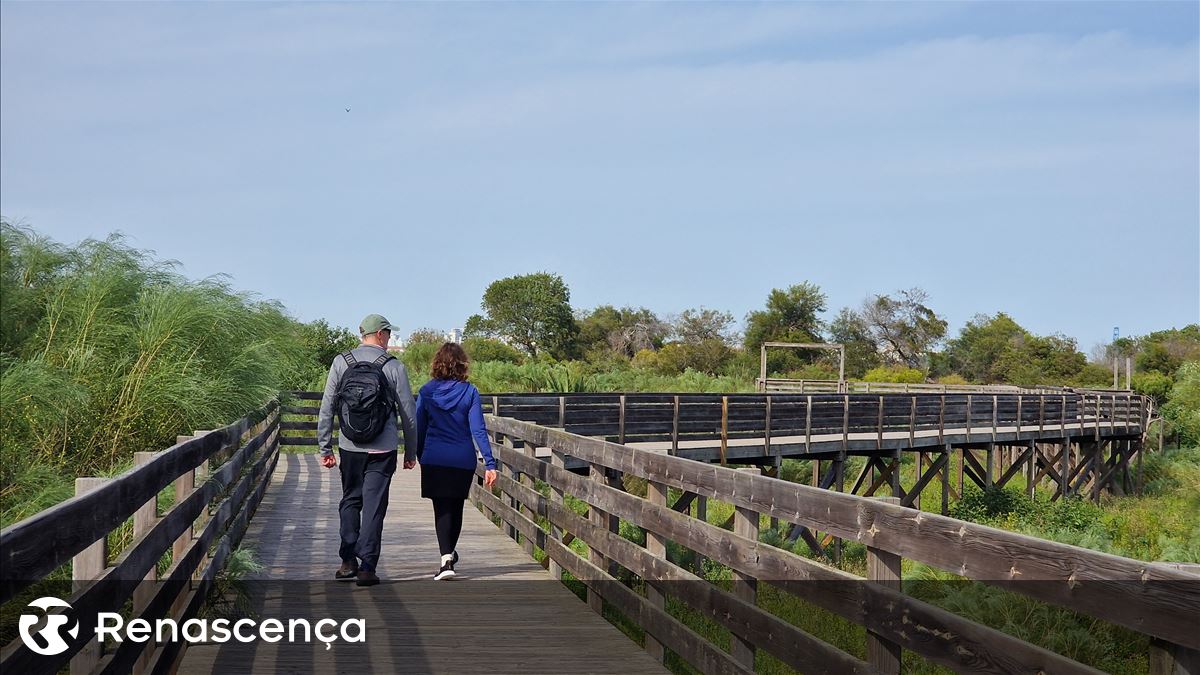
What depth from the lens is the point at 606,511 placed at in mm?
7875

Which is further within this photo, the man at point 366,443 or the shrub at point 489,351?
the shrub at point 489,351

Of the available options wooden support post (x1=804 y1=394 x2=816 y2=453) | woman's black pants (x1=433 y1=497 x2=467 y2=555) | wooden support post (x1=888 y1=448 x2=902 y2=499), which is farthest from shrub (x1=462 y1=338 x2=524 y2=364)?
woman's black pants (x1=433 y1=497 x2=467 y2=555)

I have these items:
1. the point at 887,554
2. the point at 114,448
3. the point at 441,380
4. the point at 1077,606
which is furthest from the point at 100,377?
the point at 1077,606

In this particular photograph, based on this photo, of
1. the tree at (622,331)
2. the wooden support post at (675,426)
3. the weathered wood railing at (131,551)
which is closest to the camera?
the weathered wood railing at (131,551)

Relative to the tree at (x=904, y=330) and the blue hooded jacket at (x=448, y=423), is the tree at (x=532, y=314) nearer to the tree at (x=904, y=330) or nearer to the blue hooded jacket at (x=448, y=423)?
the tree at (x=904, y=330)

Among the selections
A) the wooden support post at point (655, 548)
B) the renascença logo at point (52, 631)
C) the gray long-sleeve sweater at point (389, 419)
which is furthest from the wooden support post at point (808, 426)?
the renascença logo at point (52, 631)

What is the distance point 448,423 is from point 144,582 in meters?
3.67

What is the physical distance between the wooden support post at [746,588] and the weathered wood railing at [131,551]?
97.9 inches

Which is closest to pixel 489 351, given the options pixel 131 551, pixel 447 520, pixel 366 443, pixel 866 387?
pixel 866 387

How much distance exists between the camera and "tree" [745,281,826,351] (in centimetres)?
8488

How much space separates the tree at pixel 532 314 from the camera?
82688 millimetres

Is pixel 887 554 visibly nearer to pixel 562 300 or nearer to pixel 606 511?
pixel 606 511

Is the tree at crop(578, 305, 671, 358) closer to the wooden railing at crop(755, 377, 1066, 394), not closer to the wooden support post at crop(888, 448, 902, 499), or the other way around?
the wooden railing at crop(755, 377, 1066, 394)

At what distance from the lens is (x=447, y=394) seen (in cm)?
873
